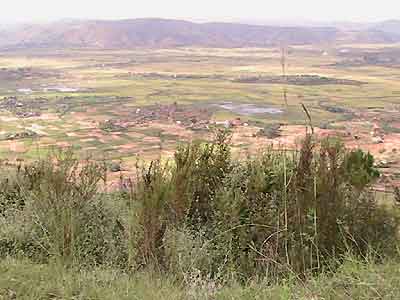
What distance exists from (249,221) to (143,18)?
10918cm

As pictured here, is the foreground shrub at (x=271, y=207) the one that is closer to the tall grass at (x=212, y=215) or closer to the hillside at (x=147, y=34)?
the tall grass at (x=212, y=215)

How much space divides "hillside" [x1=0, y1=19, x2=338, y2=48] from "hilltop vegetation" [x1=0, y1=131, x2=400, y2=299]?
303 ft

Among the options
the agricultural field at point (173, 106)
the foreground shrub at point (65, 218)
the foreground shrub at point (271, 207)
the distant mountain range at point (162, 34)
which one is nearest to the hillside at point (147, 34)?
the distant mountain range at point (162, 34)

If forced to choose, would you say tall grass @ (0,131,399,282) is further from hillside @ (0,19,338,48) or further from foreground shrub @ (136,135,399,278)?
hillside @ (0,19,338,48)

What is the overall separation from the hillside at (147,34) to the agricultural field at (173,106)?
108 ft

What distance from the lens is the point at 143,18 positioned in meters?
111

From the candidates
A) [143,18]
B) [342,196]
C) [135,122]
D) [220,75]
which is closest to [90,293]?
[342,196]

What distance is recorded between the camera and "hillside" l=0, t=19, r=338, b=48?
10139 cm

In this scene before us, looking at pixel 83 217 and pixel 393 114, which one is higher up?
pixel 83 217

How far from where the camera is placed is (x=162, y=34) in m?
108

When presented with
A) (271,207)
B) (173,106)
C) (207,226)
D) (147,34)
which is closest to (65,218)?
(207,226)

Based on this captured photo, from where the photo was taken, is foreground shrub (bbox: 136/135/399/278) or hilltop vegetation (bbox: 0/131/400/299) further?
foreground shrub (bbox: 136/135/399/278)

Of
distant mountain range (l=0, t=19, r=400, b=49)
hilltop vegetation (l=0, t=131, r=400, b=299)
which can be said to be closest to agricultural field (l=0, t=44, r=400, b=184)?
hilltop vegetation (l=0, t=131, r=400, b=299)

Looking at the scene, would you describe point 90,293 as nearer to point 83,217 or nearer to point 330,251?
point 83,217
